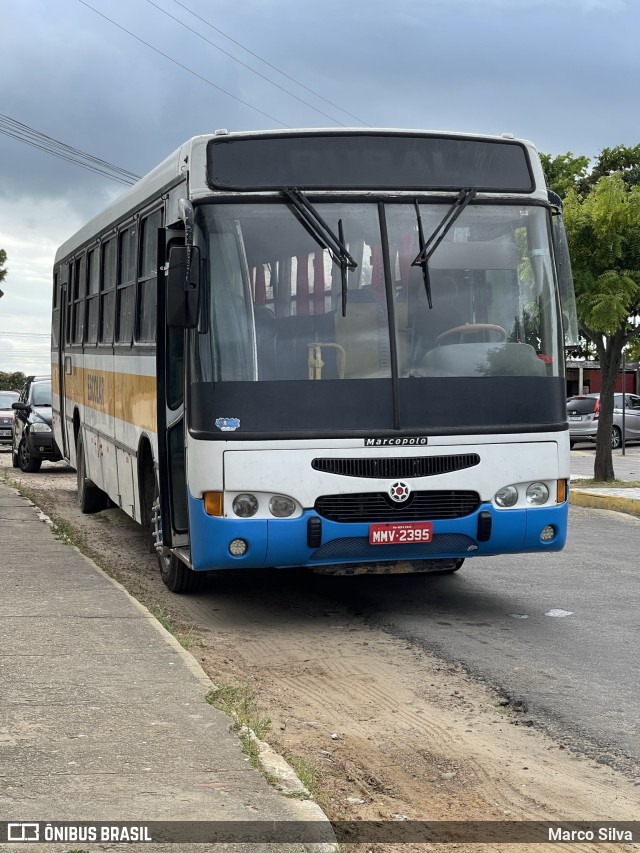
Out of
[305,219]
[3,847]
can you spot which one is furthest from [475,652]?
[3,847]

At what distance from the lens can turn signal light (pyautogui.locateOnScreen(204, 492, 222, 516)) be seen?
8.27 m

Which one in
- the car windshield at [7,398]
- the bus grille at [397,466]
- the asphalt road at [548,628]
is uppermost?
the car windshield at [7,398]

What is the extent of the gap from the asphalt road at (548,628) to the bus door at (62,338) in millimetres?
7208

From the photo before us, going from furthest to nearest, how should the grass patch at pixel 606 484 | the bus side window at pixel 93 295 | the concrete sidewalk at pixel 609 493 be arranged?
1. the grass patch at pixel 606 484
2. the concrete sidewalk at pixel 609 493
3. the bus side window at pixel 93 295

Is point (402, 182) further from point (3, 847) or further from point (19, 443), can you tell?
point (19, 443)

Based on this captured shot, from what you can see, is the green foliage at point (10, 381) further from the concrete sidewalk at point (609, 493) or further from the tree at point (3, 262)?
the concrete sidewalk at point (609, 493)

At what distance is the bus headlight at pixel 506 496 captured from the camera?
8.65m

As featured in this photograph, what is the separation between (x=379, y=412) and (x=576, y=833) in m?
A: 3.99

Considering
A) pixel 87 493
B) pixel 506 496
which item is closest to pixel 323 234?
pixel 506 496

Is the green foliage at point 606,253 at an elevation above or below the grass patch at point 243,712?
above

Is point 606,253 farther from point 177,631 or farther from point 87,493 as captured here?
point 177,631

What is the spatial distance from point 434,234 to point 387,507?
6.20 ft

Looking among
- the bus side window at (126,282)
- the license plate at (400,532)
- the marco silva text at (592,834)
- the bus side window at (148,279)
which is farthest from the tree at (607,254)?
the marco silva text at (592,834)

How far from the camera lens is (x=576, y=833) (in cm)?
477
